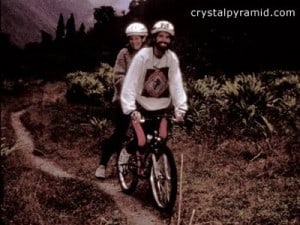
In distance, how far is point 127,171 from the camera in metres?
5.91

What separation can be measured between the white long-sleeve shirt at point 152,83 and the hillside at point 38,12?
44.1 inches

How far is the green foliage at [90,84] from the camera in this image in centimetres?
1556

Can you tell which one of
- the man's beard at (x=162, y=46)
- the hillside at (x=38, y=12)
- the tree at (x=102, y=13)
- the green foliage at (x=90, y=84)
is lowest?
the man's beard at (x=162, y=46)

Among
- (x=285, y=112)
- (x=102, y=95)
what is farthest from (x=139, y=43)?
(x=102, y=95)

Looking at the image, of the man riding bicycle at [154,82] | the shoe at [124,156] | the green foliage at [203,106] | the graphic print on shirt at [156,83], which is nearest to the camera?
the man riding bicycle at [154,82]

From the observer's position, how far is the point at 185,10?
37.3ft

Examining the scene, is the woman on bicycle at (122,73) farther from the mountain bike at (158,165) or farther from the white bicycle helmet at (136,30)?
the mountain bike at (158,165)

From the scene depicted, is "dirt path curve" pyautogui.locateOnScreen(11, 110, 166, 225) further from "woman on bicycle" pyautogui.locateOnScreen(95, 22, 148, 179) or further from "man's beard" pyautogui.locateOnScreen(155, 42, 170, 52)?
"man's beard" pyautogui.locateOnScreen(155, 42, 170, 52)

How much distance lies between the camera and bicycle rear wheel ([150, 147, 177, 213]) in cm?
483

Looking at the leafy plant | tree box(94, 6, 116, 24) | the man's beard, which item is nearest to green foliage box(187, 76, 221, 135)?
the leafy plant

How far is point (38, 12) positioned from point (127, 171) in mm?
2233

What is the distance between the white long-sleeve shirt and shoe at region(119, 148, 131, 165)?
0.92 meters

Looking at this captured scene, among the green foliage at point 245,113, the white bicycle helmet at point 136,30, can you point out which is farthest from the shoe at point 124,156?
the green foliage at point 245,113

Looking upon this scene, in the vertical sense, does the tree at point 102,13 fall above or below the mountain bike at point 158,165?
above
